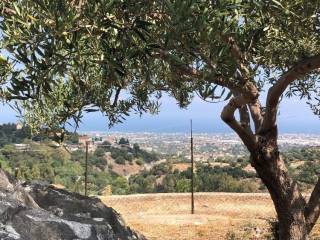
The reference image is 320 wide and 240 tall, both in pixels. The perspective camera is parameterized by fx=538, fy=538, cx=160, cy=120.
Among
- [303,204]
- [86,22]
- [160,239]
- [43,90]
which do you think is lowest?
[160,239]

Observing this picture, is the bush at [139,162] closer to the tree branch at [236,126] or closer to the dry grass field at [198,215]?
the dry grass field at [198,215]

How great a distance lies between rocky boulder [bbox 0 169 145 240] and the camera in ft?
17.6

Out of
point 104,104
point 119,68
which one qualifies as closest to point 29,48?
point 119,68

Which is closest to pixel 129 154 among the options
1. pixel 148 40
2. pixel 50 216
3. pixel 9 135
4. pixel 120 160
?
pixel 120 160

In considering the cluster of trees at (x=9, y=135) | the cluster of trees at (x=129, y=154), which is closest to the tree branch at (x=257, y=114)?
the cluster of trees at (x=9, y=135)

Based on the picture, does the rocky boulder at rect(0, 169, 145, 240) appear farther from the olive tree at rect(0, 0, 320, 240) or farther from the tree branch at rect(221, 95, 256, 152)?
the tree branch at rect(221, 95, 256, 152)

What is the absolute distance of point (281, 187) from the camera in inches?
362

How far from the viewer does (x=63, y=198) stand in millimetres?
7648

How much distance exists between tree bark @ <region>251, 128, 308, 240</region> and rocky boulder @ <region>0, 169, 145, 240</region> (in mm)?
2656

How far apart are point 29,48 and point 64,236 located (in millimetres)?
2138

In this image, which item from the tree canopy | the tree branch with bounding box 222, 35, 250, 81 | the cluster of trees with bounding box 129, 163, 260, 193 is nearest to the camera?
the tree canopy

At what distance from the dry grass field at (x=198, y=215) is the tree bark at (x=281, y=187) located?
13.2 ft

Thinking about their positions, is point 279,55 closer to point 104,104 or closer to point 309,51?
point 309,51

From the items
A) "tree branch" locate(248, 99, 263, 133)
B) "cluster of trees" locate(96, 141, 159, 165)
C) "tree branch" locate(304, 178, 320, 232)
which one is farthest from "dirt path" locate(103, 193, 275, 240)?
"cluster of trees" locate(96, 141, 159, 165)
